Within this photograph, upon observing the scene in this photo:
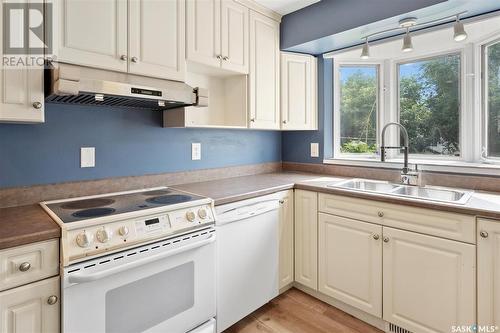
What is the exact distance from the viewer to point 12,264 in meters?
1.04

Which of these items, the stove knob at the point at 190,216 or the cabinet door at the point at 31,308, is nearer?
the cabinet door at the point at 31,308

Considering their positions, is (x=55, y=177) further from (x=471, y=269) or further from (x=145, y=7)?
(x=471, y=269)

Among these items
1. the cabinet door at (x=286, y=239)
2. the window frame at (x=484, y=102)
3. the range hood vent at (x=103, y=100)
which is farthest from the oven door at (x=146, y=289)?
the window frame at (x=484, y=102)

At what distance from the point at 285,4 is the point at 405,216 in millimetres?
1857

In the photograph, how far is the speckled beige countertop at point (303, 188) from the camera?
1477 mm

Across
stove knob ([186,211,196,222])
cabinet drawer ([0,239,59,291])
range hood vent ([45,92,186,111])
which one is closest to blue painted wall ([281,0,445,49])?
range hood vent ([45,92,186,111])

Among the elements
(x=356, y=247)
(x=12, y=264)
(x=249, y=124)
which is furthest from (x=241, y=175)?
(x=12, y=264)

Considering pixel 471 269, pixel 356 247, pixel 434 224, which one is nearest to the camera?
pixel 471 269

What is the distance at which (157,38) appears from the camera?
1.72 m

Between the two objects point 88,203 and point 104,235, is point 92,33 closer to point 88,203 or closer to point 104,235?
point 88,203

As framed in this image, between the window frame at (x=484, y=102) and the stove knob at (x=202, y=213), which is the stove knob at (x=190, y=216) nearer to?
the stove knob at (x=202, y=213)

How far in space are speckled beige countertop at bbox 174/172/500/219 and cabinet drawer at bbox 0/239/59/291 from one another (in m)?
0.81

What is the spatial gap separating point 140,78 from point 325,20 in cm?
153

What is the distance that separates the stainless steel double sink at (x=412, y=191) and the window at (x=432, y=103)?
47 cm
